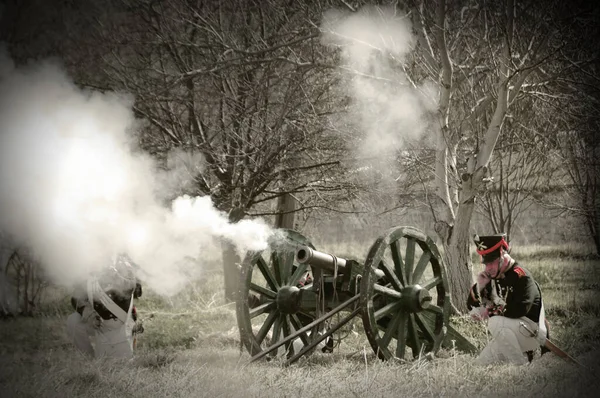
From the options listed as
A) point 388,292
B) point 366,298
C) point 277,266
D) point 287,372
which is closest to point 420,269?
point 388,292

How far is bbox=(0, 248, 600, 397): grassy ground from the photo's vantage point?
4.38 metres

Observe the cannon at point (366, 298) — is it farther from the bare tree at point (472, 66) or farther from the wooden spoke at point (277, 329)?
the bare tree at point (472, 66)

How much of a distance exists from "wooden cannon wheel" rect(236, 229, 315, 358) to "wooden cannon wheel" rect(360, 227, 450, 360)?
989 mm

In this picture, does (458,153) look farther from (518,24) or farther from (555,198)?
(555,198)

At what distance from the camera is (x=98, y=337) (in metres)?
5.96

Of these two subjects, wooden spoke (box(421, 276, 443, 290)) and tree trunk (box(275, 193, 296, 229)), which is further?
tree trunk (box(275, 193, 296, 229))

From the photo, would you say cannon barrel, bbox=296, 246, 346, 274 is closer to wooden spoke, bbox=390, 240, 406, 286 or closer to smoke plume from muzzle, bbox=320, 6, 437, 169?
wooden spoke, bbox=390, 240, 406, 286

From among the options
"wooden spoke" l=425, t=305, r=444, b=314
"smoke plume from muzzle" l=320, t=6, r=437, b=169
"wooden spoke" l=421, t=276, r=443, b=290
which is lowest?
"wooden spoke" l=425, t=305, r=444, b=314

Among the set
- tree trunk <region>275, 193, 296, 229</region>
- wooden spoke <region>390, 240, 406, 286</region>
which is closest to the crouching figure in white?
wooden spoke <region>390, 240, 406, 286</region>

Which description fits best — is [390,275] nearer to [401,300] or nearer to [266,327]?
[401,300]

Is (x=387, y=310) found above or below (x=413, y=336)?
above

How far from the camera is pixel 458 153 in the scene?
9.62m

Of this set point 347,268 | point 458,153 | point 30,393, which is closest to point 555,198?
point 458,153

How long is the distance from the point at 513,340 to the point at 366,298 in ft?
4.37
